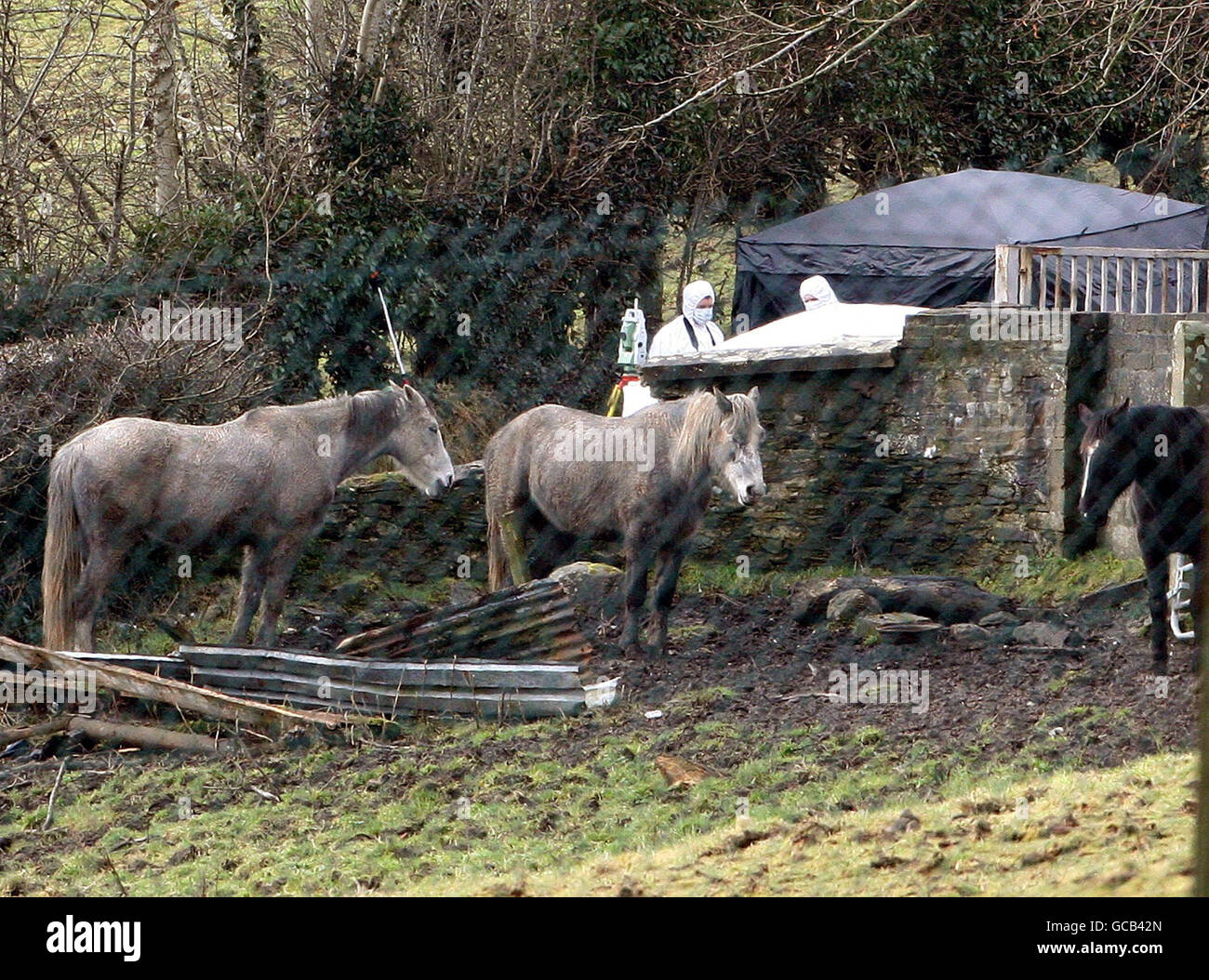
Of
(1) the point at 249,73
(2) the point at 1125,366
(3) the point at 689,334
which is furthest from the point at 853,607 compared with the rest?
(1) the point at 249,73

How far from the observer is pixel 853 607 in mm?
9758

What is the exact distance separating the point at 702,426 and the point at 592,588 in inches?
70.6

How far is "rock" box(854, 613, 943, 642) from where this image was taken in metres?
9.36

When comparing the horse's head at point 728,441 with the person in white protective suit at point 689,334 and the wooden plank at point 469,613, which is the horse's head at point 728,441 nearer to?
the wooden plank at point 469,613

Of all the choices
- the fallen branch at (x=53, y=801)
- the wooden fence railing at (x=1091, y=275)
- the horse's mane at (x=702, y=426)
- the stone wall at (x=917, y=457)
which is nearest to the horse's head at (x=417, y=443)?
the horse's mane at (x=702, y=426)

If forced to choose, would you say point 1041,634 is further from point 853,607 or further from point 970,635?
point 853,607

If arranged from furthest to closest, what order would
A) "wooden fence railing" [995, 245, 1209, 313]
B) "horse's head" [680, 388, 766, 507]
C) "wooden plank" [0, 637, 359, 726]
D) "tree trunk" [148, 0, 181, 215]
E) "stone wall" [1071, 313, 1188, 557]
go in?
"tree trunk" [148, 0, 181, 215] → "wooden fence railing" [995, 245, 1209, 313] → "stone wall" [1071, 313, 1188, 557] → "horse's head" [680, 388, 766, 507] → "wooden plank" [0, 637, 359, 726]

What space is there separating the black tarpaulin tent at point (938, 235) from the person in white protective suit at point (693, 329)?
372cm

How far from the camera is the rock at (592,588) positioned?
1020 cm

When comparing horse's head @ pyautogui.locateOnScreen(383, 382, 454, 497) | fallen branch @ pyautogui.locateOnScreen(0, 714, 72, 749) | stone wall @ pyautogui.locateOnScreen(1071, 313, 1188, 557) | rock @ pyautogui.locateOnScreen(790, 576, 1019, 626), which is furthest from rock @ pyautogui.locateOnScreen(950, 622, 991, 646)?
fallen branch @ pyautogui.locateOnScreen(0, 714, 72, 749)

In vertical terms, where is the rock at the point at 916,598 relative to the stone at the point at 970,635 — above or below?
above

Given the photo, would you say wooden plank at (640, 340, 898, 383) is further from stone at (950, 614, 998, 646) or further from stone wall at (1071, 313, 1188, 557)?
stone at (950, 614, 998, 646)

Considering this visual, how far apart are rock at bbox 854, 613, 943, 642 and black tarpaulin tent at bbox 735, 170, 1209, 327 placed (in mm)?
6701
